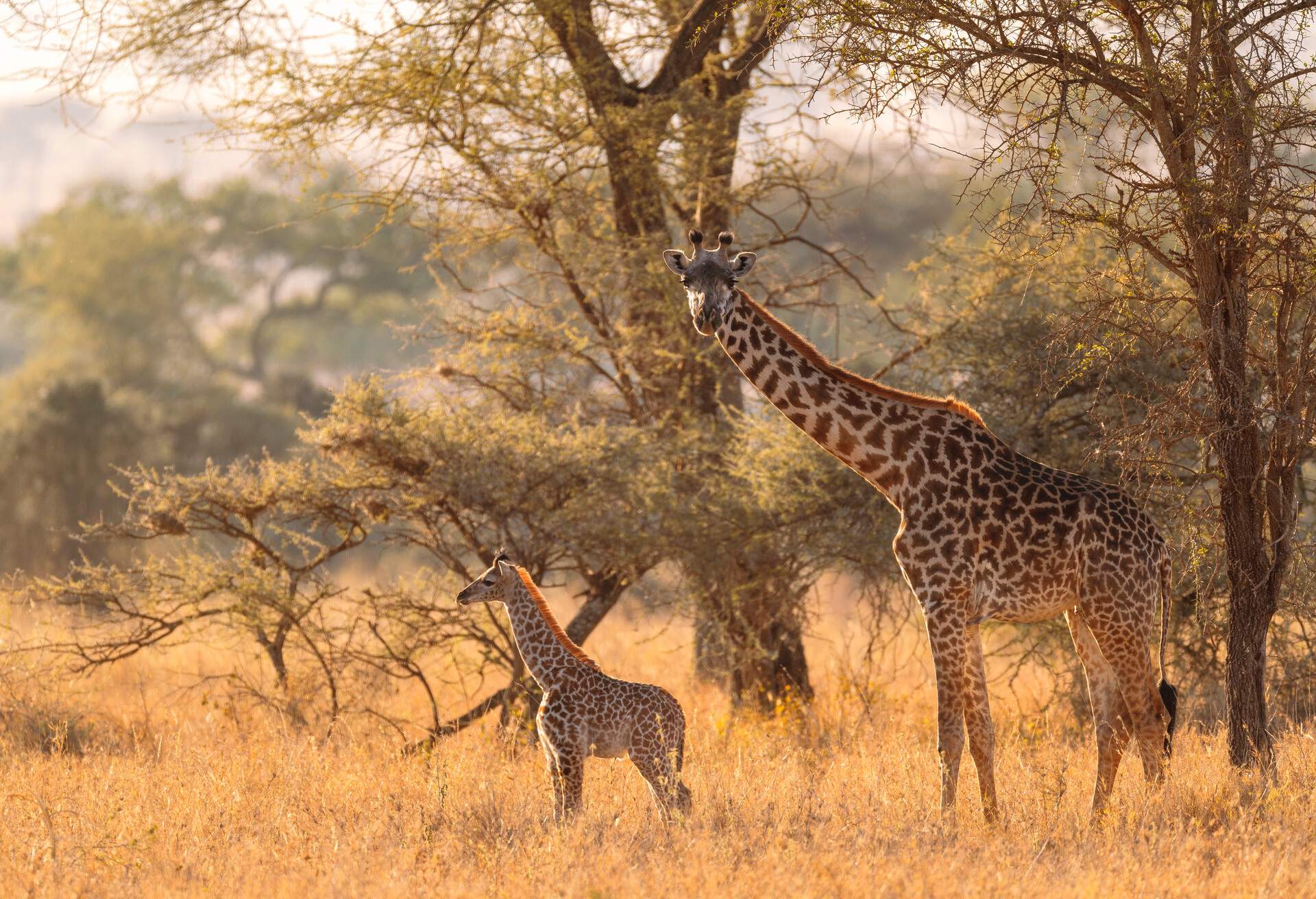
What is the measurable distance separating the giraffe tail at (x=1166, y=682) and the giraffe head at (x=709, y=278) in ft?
8.67

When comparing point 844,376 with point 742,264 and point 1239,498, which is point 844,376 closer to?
point 742,264

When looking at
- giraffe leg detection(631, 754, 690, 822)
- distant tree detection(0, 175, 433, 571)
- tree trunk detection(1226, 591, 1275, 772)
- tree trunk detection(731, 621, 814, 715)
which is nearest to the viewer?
giraffe leg detection(631, 754, 690, 822)

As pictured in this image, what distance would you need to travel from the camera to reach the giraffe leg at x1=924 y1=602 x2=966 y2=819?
7051mm

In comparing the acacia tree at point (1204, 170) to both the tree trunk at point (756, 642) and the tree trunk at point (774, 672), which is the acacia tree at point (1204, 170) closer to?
the tree trunk at point (756, 642)

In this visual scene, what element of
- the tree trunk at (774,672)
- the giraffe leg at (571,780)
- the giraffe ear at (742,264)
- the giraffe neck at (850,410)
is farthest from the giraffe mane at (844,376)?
the tree trunk at (774,672)

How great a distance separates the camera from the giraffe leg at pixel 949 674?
705cm

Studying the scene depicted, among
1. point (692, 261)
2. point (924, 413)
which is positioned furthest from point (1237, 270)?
point (692, 261)

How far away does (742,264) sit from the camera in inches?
284

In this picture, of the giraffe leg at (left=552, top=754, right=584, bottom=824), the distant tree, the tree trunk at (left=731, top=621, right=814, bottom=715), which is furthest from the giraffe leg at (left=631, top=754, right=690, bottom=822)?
the distant tree

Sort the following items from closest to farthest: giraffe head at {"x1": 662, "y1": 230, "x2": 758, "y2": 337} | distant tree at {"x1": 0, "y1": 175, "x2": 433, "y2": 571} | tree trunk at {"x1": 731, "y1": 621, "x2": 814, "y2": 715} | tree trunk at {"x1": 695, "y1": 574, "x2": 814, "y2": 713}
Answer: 1. giraffe head at {"x1": 662, "y1": 230, "x2": 758, "y2": 337}
2. tree trunk at {"x1": 695, "y1": 574, "x2": 814, "y2": 713}
3. tree trunk at {"x1": 731, "y1": 621, "x2": 814, "y2": 715}
4. distant tree at {"x1": 0, "y1": 175, "x2": 433, "y2": 571}

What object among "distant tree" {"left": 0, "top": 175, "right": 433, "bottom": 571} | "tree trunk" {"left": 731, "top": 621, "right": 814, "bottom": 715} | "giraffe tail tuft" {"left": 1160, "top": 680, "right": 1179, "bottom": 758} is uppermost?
"distant tree" {"left": 0, "top": 175, "right": 433, "bottom": 571}

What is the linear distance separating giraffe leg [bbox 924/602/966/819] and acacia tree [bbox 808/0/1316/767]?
4.69ft

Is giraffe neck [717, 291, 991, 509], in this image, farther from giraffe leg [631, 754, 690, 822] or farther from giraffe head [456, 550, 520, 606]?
giraffe leg [631, 754, 690, 822]

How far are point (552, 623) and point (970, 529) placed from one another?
7.14 feet
